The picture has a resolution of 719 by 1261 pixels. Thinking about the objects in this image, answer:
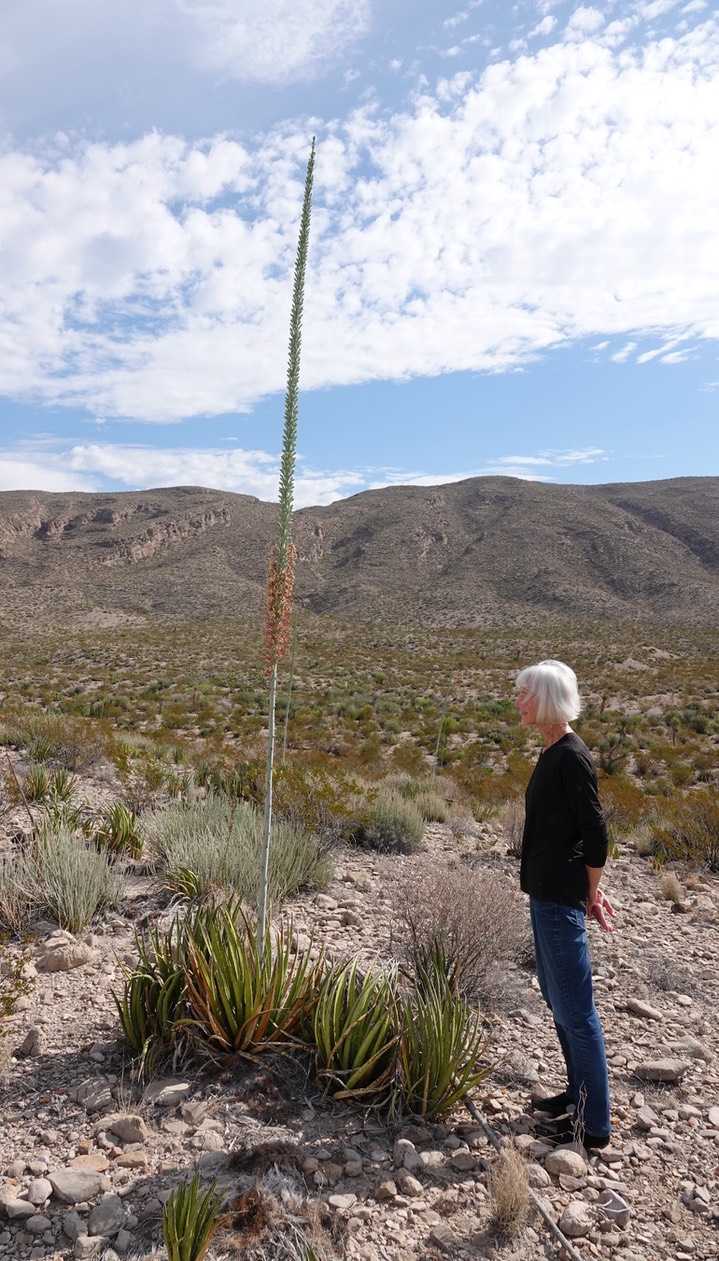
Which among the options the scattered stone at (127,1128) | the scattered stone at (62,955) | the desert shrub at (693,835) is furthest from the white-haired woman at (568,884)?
the desert shrub at (693,835)

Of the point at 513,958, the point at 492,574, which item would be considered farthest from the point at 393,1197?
the point at 492,574

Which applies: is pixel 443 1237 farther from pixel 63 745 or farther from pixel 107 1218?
pixel 63 745

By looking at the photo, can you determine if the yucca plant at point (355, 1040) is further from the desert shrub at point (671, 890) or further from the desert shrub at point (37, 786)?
the desert shrub at point (37, 786)

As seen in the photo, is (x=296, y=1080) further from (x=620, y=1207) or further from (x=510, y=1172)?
(x=620, y=1207)

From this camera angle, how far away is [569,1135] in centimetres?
316

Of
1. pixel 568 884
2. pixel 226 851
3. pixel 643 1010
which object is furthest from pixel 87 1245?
pixel 643 1010

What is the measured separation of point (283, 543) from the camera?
3195mm

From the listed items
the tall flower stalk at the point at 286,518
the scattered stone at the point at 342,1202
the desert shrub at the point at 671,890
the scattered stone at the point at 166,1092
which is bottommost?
the desert shrub at the point at 671,890

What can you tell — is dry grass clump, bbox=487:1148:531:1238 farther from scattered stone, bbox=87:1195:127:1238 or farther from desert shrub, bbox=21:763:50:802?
desert shrub, bbox=21:763:50:802

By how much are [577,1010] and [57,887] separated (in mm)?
3357

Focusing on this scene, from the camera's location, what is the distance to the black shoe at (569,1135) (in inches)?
122

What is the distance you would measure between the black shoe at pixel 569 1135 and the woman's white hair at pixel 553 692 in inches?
69.7

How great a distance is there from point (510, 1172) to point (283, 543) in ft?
8.71

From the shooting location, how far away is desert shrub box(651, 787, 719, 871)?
7.64 metres
